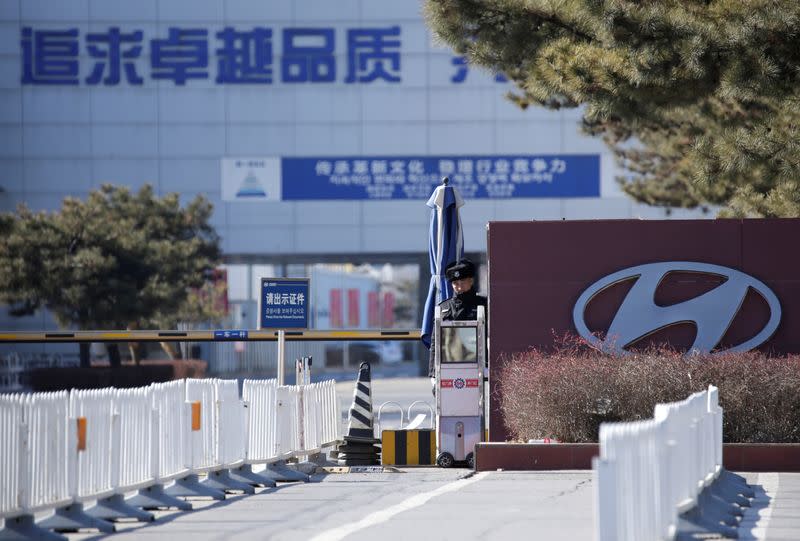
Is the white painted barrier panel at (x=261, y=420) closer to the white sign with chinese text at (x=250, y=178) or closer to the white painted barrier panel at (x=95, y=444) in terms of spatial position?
the white painted barrier panel at (x=95, y=444)

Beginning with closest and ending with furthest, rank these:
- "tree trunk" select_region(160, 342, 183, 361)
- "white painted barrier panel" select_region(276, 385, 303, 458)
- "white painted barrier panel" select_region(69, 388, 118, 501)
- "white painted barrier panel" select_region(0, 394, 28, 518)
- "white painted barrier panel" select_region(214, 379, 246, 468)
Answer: "white painted barrier panel" select_region(0, 394, 28, 518) < "white painted barrier panel" select_region(69, 388, 118, 501) < "white painted barrier panel" select_region(214, 379, 246, 468) < "white painted barrier panel" select_region(276, 385, 303, 458) < "tree trunk" select_region(160, 342, 183, 361)

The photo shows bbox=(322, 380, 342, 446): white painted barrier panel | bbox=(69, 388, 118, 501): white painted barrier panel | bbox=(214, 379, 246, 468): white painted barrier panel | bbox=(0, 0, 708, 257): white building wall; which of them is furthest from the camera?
bbox=(0, 0, 708, 257): white building wall

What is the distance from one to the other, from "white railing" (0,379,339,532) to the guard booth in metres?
1.66

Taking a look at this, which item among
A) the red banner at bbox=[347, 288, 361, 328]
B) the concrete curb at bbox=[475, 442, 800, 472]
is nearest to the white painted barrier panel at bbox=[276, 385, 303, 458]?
the concrete curb at bbox=[475, 442, 800, 472]

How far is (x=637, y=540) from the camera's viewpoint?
8.00m

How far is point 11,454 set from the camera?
10.1 meters

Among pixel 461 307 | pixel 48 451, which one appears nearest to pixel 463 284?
pixel 461 307

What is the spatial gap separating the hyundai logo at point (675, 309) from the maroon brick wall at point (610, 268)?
9cm

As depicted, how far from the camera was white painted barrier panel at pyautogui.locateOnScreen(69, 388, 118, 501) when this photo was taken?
10.9 metres

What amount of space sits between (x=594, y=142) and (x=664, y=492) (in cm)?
4262

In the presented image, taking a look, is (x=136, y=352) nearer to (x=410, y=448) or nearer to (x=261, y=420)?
(x=410, y=448)

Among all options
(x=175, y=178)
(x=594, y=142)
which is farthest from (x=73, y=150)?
(x=594, y=142)

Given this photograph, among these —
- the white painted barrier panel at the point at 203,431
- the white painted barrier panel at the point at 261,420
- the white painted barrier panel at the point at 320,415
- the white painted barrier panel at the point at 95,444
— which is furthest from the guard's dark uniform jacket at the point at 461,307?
the white painted barrier panel at the point at 95,444

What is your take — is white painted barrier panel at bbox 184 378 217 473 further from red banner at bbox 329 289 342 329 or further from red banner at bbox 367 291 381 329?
red banner at bbox 367 291 381 329
